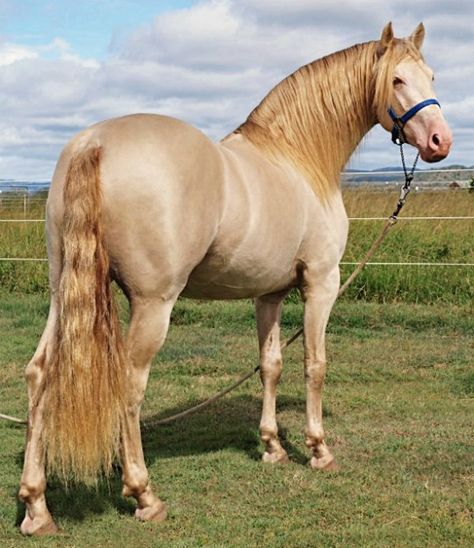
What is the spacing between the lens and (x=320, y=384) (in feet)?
14.5

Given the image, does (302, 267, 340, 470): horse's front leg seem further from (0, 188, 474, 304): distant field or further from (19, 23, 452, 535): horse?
(0, 188, 474, 304): distant field

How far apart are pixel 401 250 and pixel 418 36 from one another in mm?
5435

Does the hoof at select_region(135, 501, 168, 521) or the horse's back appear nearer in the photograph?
the horse's back

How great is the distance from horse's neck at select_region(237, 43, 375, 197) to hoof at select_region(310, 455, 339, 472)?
1433mm

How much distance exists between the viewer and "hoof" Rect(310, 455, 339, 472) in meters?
4.26

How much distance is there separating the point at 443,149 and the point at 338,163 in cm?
60

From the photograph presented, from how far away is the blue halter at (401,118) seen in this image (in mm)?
4133

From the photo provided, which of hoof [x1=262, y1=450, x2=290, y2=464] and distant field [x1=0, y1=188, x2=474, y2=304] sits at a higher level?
distant field [x1=0, y1=188, x2=474, y2=304]

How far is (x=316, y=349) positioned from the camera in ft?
14.4

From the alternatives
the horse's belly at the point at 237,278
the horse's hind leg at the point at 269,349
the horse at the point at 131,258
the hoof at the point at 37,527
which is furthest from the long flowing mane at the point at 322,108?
the hoof at the point at 37,527

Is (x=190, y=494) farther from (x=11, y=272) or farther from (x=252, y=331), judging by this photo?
(x=11, y=272)

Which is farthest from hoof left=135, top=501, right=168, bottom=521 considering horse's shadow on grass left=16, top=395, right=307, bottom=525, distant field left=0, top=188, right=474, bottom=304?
distant field left=0, top=188, right=474, bottom=304

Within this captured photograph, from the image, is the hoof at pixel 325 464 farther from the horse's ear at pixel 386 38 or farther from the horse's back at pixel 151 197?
the horse's ear at pixel 386 38

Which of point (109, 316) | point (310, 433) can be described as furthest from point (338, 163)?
point (109, 316)
